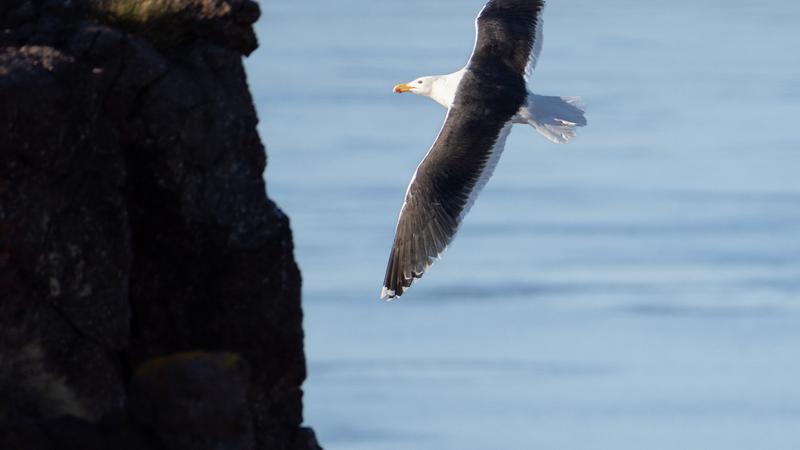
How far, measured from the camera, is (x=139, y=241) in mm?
5539

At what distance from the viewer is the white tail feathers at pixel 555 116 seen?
8.95 metres

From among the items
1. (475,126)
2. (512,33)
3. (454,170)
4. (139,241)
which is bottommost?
(139,241)

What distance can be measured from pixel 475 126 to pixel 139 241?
3463 millimetres

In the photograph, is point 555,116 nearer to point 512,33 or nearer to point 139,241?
point 512,33

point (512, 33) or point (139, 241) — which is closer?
point (139, 241)

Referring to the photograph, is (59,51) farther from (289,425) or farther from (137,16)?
(289,425)

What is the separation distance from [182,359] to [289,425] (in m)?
0.75

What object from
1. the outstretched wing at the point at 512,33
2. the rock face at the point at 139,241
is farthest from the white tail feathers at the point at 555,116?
the rock face at the point at 139,241

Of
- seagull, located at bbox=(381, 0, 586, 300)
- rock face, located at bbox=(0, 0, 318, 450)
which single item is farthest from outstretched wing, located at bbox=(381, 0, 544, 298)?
rock face, located at bbox=(0, 0, 318, 450)

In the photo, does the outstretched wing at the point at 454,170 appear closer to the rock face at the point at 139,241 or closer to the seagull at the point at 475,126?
the seagull at the point at 475,126

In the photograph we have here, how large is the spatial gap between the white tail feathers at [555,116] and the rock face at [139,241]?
3.20 metres

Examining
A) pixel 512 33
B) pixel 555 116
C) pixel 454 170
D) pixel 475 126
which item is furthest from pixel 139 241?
pixel 512 33

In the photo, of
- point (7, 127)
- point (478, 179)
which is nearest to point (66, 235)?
point (7, 127)

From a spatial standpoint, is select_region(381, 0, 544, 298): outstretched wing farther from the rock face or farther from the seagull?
the rock face
